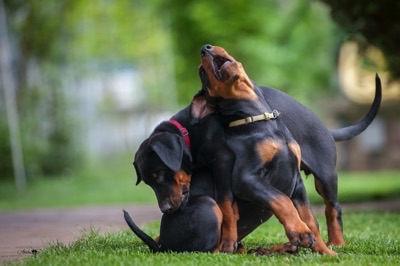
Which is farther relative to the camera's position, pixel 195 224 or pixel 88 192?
pixel 88 192

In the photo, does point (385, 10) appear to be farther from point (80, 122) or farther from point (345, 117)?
point (345, 117)

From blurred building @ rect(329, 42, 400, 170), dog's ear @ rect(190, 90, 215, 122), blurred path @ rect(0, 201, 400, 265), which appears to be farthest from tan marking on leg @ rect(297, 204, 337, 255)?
blurred building @ rect(329, 42, 400, 170)

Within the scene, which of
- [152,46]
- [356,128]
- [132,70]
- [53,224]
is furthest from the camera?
[132,70]

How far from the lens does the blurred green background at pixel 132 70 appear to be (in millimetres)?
20516

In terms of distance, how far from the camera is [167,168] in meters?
6.57

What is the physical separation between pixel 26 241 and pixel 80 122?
17008 mm

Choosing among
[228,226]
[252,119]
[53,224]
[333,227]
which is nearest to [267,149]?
[252,119]

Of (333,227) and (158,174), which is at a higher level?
(158,174)

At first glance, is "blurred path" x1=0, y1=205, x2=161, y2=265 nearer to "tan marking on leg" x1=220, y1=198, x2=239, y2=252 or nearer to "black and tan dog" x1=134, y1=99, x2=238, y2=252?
"black and tan dog" x1=134, y1=99, x2=238, y2=252

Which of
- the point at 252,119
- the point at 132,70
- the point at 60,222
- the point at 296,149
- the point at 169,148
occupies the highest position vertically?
the point at 132,70

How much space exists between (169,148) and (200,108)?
517mm

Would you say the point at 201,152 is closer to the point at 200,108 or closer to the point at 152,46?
the point at 200,108

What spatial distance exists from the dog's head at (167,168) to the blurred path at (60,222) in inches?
49.9

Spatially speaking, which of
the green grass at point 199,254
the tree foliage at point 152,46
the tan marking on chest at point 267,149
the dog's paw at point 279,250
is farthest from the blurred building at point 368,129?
the tan marking on chest at point 267,149
